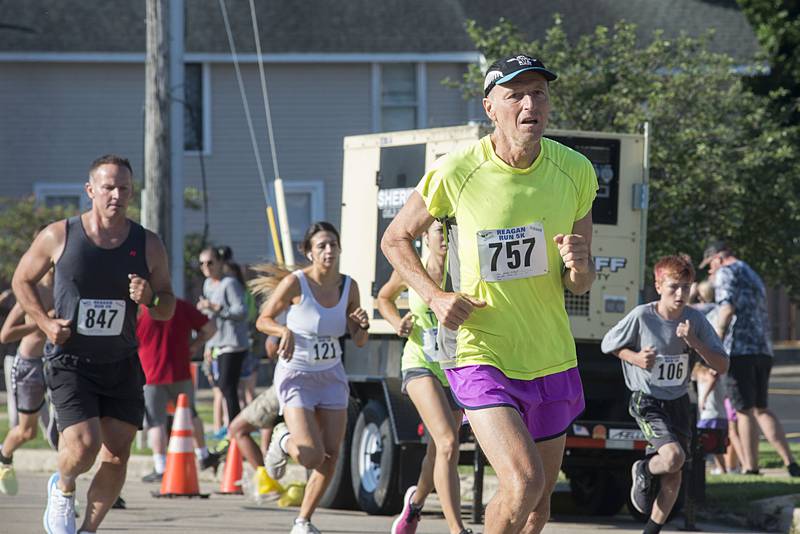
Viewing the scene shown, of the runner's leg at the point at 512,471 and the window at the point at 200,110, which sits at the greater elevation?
the window at the point at 200,110

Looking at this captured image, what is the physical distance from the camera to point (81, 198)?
3030cm

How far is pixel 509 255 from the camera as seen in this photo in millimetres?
6234

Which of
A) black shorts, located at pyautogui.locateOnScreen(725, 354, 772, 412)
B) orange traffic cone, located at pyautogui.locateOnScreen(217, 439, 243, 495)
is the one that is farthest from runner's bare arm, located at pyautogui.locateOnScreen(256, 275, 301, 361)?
black shorts, located at pyautogui.locateOnScreen(725, 354, 772, 412)

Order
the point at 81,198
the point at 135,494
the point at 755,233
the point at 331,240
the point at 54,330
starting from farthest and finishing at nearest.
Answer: the point at 81,198
the point at 755,233
the point at 135,494
the point at 331,240
the point at 54,330

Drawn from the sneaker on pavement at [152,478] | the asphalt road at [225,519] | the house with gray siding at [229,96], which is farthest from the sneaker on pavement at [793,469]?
the house with gray siding at [229,96]

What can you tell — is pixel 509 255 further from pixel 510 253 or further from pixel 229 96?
pixel 229 96

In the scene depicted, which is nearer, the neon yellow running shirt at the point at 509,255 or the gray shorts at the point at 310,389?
the neon yellow running shirt at the point at 509,255

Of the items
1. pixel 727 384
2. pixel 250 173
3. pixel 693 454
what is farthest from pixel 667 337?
pixel 250 173

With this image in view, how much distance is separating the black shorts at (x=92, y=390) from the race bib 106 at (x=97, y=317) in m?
0.17

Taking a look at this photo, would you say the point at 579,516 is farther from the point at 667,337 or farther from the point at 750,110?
the point at 750,110

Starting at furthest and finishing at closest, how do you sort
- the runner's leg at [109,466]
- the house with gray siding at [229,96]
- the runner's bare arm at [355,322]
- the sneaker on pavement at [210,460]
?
the house with gray siding at [229,96] → the sneaker on pavement at [210,460] → the runner's bare arm at [355,322] → the runner's leg at [109,466]

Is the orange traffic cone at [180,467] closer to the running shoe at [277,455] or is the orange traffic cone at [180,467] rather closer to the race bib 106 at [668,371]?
the running shoe at [277,455]

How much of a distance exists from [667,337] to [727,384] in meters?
4.27

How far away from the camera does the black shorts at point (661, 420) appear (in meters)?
9.37
